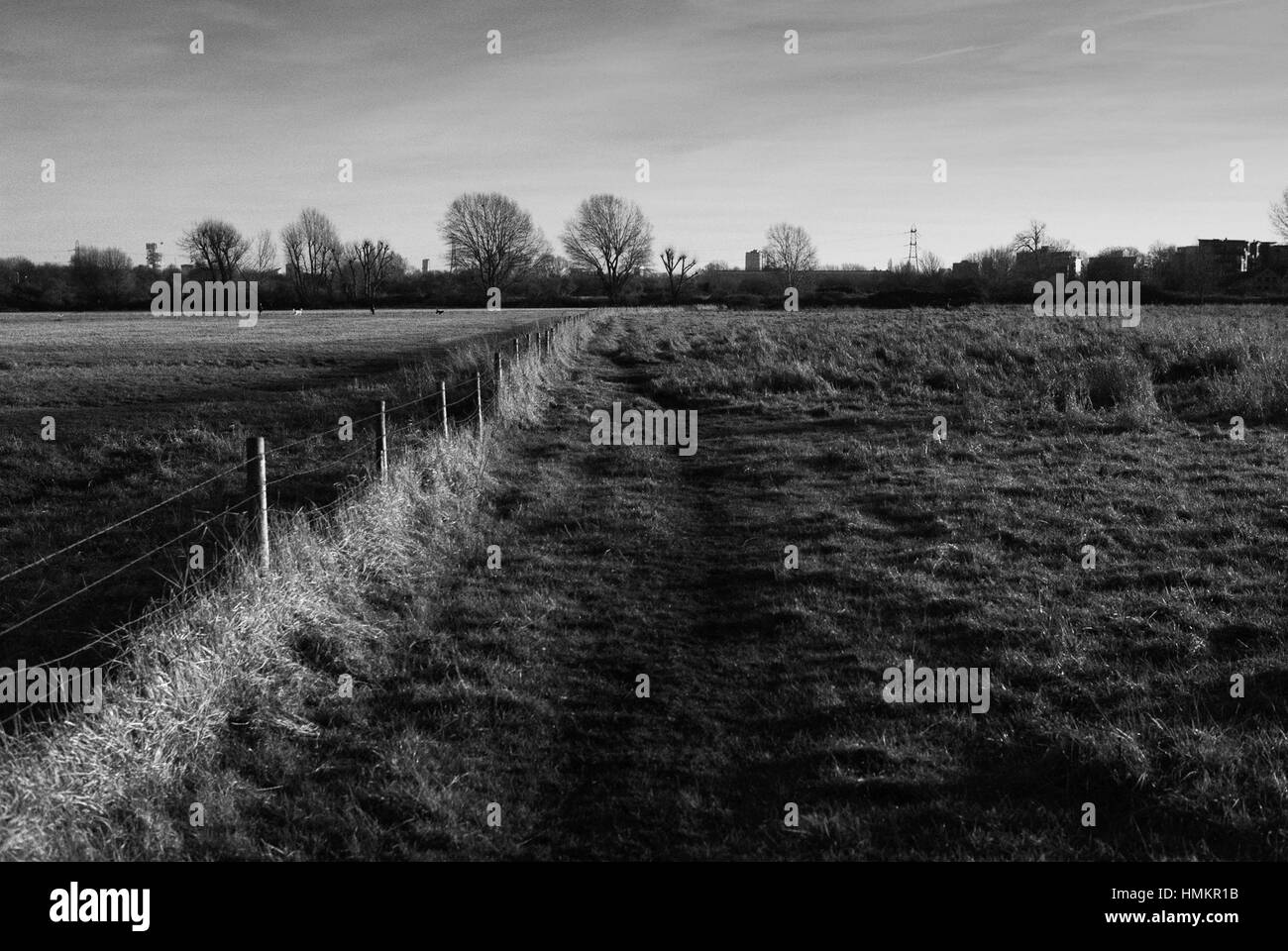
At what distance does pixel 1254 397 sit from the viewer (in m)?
18.0

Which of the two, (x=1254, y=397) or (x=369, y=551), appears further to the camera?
(x=1254, y=397)

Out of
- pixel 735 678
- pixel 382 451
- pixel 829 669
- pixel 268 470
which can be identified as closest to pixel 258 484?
pixel 382 451

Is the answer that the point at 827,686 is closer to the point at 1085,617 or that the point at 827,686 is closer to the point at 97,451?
the point at 1085,617

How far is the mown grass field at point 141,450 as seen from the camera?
359 inches

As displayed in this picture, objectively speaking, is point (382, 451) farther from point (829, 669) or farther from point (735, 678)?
point (829, 669)

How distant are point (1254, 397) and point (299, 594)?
1752cm

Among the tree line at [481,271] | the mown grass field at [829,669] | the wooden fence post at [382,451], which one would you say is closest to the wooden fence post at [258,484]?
the mown grass field at [829,669]

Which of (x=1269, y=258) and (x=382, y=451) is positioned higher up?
(x=1269, y=258)

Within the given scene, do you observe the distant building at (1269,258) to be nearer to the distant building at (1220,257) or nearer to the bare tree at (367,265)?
the distant building at (1220,257)

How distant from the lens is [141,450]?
52.1ft

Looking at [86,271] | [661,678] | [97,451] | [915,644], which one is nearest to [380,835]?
[661,678]

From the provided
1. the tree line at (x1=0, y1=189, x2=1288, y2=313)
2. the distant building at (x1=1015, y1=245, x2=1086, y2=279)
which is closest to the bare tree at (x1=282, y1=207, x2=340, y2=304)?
the tree line at (x1=0, y1=189, x2=1288, y2=313)
